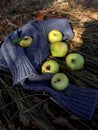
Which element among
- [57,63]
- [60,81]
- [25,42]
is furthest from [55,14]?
[60,81]

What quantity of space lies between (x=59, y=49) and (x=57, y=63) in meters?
0.16

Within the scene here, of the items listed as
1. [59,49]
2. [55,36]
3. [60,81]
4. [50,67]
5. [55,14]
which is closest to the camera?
[60,81]

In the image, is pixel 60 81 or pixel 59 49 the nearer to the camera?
pixel 60 81

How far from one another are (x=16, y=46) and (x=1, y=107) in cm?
66

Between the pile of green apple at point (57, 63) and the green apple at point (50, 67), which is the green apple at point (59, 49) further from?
the green apple at point (50, 67)

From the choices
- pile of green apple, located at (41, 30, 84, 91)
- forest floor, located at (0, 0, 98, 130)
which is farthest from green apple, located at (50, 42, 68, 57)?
forest floor, located at (0, 0, 98, 130)

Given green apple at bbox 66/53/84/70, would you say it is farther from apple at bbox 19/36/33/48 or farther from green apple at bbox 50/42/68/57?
apple at bbox 19/36/33/48

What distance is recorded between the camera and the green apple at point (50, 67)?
252 cm

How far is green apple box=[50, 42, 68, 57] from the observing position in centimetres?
269

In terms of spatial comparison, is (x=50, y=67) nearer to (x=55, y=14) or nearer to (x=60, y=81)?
(x=60, y=81)

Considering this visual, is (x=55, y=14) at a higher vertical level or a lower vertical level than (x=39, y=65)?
higher

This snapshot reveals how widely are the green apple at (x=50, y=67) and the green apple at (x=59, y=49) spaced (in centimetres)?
16

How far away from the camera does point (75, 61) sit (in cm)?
254

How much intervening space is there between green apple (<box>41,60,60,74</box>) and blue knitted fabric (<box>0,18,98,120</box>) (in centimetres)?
7
